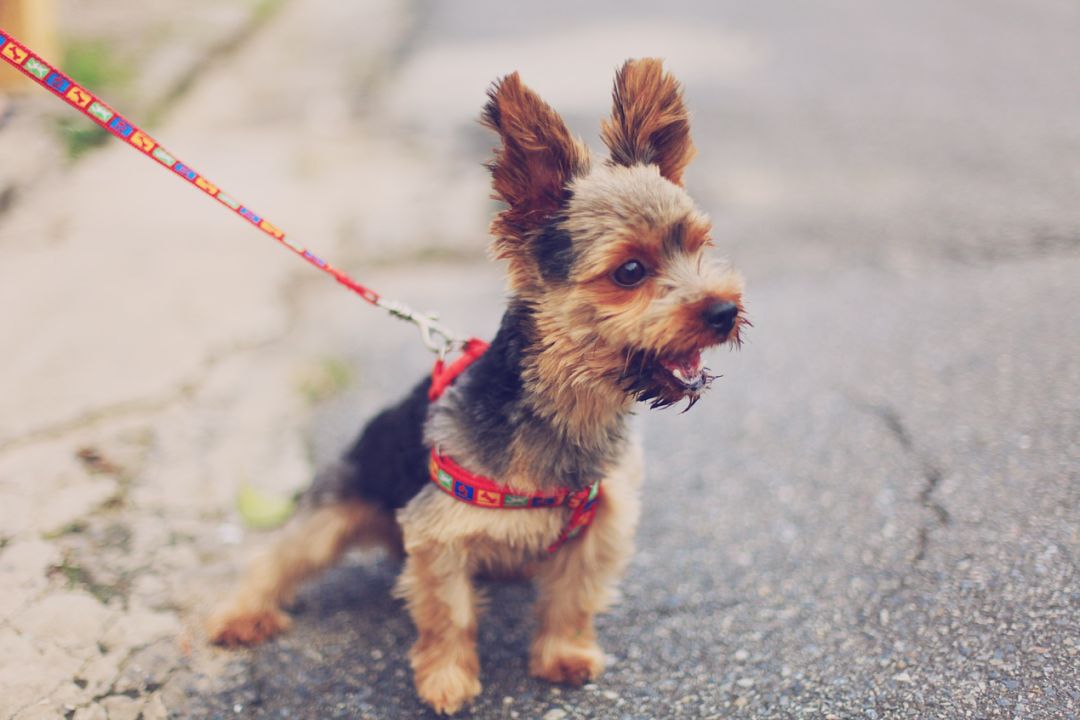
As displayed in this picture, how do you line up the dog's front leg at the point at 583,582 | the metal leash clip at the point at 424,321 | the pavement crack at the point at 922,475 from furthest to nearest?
the pavement crack at the point at 922,475 → the metal leash clip at the point at 424,321 → the dog's front leg at the point at 583,582

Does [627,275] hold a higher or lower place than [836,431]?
higher

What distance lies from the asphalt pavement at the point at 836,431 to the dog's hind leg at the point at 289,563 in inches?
3.9

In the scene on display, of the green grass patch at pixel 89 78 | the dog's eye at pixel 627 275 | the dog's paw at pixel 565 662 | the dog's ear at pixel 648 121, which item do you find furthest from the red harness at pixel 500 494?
the green grass patch at pixel 89 78

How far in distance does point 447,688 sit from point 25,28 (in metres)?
6.18

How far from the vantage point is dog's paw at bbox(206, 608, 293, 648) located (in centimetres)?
323

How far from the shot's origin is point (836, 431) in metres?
4.23

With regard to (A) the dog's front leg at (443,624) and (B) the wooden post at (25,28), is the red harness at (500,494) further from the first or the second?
(B) the wooden post at (25,28)

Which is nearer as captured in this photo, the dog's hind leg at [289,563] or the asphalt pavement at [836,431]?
the asphalt pavement at [836,431]

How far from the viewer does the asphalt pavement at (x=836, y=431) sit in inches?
117

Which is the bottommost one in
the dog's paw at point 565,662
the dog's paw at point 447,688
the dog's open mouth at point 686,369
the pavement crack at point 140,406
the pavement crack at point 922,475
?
the pavement crack at point 922,475

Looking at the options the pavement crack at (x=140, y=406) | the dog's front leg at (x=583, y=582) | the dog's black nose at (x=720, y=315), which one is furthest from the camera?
the pavement crack at (x=140, y=406)

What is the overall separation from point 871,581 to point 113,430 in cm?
338

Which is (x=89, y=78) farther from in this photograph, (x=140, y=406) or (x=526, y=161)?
(x=526, y=161)

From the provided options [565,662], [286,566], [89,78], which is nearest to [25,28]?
[89,78]
